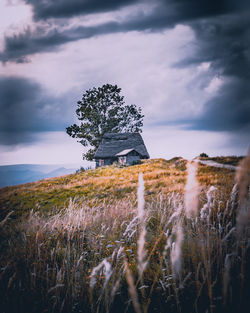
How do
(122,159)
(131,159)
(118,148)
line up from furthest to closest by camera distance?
(118,148), (122,159), (131,159)

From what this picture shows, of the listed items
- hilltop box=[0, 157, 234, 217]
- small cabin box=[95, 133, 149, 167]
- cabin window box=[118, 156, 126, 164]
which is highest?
small cabin box=[95, 133, 149, 167]

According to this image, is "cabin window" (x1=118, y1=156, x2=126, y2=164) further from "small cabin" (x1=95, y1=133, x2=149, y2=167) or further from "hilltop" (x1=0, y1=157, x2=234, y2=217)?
"hilltop" (x1=0, y1=157, x2=234, y2=217)

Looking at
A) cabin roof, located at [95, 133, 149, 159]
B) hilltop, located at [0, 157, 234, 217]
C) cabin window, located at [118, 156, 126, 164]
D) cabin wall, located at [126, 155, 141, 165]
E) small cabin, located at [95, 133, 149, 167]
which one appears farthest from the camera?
cabin roof, located at [95, 133, 149, 159]

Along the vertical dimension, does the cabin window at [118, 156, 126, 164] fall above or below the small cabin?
below

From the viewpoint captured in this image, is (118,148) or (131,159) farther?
(118,148)

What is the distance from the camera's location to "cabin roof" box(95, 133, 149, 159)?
3123cm

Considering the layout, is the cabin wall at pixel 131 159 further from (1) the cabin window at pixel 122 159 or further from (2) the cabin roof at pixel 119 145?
(2) the cabin roof at pixel 119 145

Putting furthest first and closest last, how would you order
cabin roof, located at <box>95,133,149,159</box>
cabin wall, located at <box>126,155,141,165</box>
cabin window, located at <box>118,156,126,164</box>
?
cabin roof, located at <box>95,133,149,159</box> < cabin window, located at <box>118,156,126,164</box> < cabin wall, located at <box>126,155,141,165</box>

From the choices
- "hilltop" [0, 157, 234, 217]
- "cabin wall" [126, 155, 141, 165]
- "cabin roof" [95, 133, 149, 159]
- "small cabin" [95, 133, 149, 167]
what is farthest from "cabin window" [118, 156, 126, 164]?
"hilltop" [0, 157, 234, 217]

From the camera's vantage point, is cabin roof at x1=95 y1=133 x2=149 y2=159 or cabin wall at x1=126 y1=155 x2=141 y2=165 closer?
cabin wall at x1=126 y1=155 x2=141 y2=165

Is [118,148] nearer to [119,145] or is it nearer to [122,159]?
[119,145]

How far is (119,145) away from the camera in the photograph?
31688mm

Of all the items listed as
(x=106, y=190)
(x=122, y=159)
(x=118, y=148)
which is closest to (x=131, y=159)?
(x=122, y=159)

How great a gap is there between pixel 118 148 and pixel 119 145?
29.1 inches
